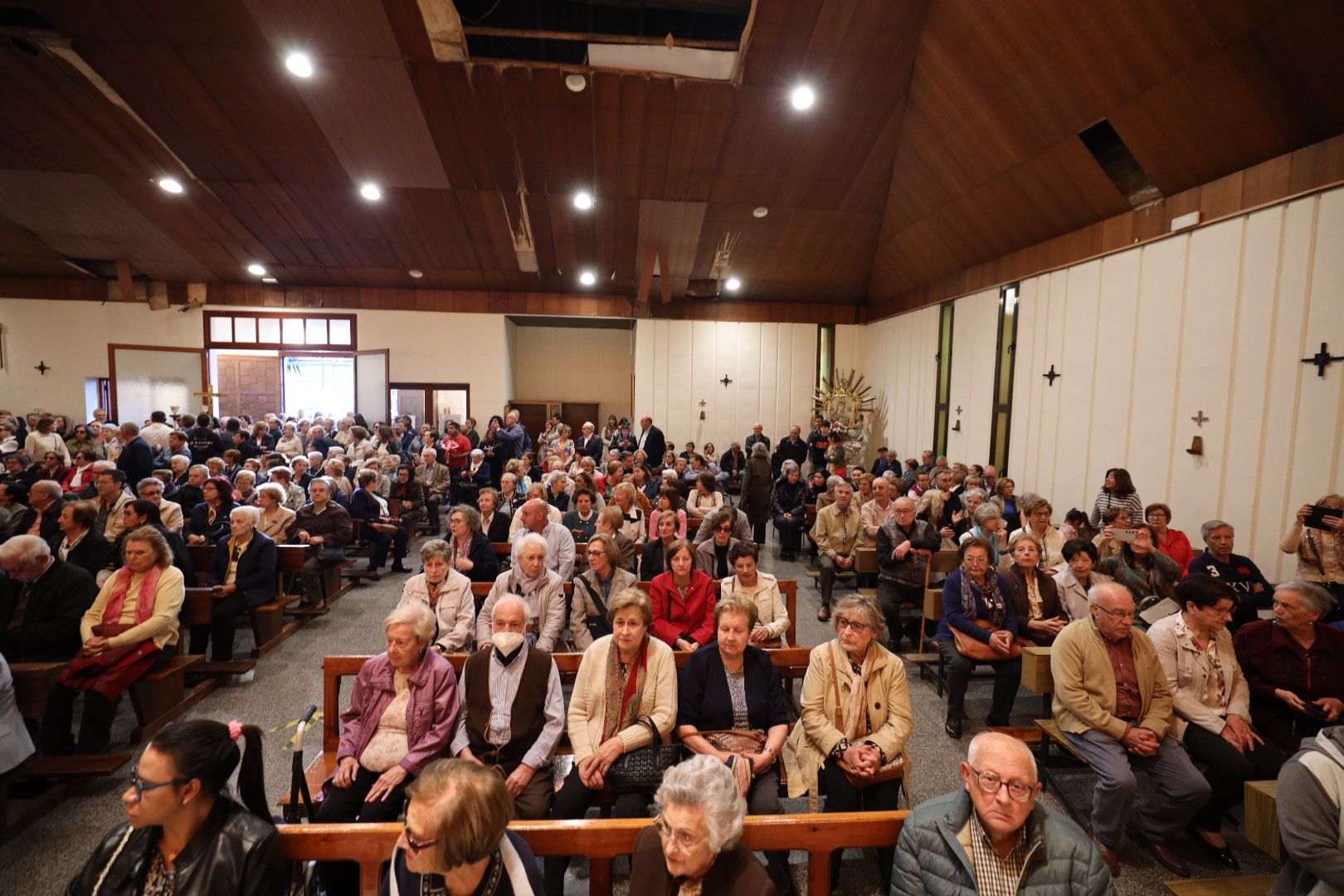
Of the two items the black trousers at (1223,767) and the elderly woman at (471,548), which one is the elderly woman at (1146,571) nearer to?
the black trousers at (1223,767)

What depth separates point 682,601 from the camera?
349 centimetres

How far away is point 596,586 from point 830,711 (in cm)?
161

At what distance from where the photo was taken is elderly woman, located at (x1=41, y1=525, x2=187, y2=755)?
10.1ft

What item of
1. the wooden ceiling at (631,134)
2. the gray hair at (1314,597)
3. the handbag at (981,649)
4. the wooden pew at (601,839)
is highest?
the wooden ceiling at (631,134)

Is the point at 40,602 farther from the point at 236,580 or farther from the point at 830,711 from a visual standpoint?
the point at 830,711

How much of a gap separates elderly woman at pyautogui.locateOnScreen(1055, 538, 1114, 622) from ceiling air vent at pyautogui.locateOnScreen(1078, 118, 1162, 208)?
4107 millimetres

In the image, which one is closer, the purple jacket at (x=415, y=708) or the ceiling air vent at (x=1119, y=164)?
the purple jacket at (x=415, y=708)

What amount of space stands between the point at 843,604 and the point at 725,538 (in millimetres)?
1812

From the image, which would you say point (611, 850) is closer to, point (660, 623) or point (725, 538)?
point (660, 623)

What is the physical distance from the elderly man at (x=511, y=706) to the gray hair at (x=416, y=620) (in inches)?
8.7

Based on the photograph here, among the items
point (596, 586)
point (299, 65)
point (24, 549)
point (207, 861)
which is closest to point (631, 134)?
point (299, 65)

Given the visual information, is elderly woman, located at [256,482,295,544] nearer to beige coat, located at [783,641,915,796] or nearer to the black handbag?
the black handbag

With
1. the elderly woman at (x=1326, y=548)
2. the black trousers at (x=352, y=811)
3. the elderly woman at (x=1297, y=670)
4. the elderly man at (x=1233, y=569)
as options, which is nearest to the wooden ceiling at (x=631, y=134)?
the elderly woman at (x=1326, y=548)

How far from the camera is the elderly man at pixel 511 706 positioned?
7.95ft
